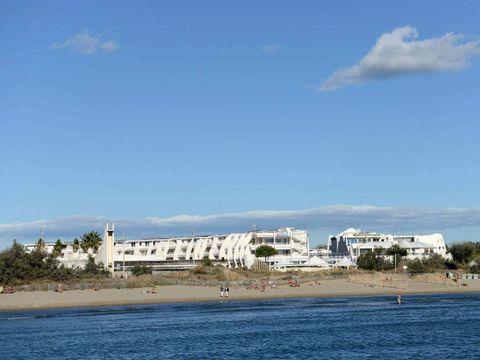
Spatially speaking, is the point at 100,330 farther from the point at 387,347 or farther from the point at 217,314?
the point at 387,347

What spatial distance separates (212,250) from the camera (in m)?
155

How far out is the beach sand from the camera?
86.3m

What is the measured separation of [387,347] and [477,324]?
16584 mm

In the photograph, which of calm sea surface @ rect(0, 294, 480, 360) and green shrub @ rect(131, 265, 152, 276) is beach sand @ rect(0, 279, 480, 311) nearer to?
calm sea surface @ rect(0, 294, 480, 360)

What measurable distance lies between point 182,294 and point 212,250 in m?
58.0

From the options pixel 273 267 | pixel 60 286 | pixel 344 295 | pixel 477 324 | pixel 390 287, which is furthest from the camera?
pixel 273 267

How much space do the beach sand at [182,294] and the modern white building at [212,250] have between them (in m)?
37.2

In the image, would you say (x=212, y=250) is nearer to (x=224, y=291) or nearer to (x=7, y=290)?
(x=224, y=291)

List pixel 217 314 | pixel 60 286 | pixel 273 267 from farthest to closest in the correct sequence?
pixel 273 267
pixel 60 286
pixel 217 314

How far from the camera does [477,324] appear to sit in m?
63.6

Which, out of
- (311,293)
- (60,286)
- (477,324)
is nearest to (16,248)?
(60,286)

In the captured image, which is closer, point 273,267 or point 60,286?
point 60,286

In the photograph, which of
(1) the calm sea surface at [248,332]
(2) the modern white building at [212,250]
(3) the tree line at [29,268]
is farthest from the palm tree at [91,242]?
(1) the calm sea surface at [248,332]

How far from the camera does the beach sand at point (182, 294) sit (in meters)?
86.3
